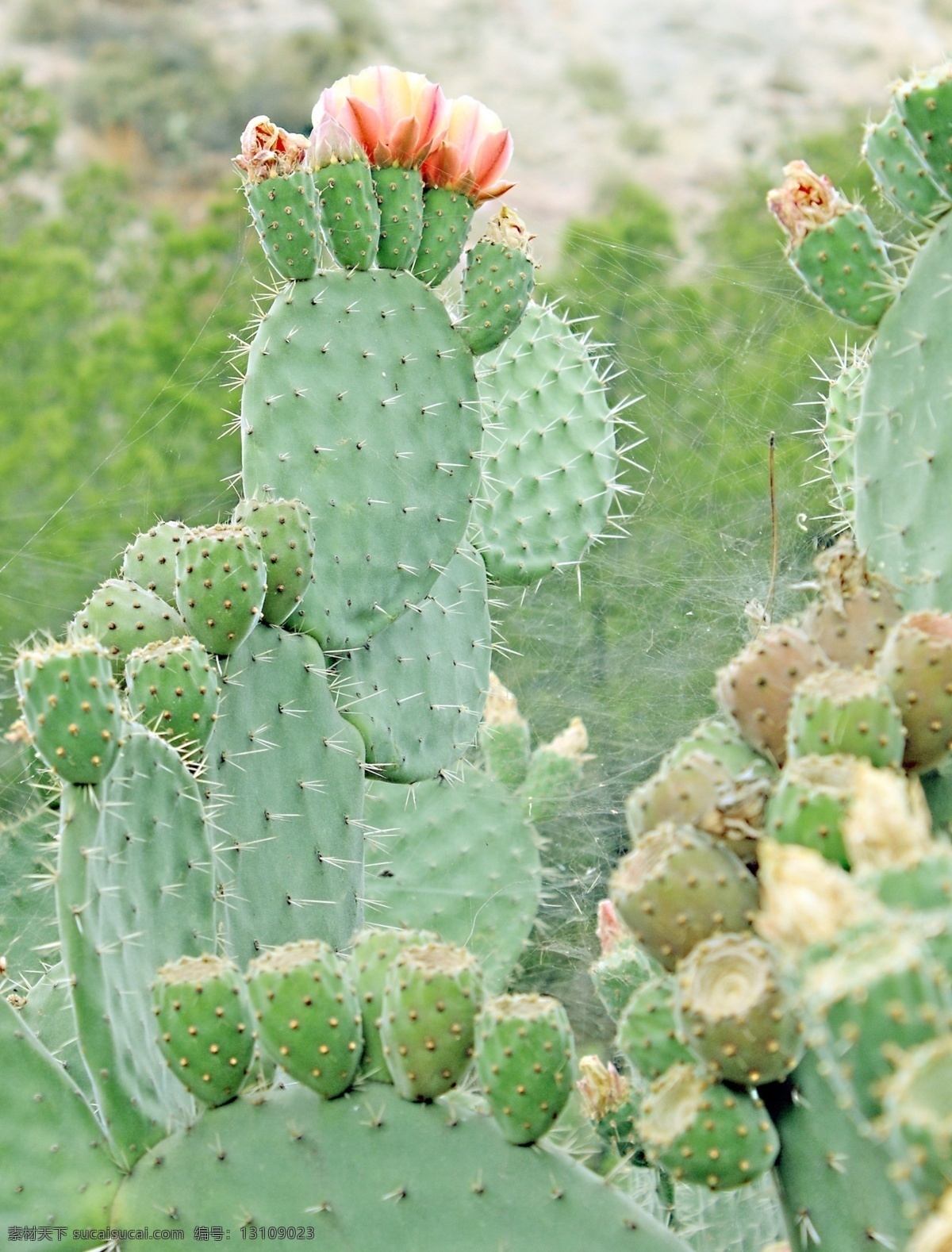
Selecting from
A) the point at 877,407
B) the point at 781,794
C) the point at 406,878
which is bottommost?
the point at 406,878

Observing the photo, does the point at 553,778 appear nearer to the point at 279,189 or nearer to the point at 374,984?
the point at 279,189

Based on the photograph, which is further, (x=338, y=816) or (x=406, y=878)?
(x=406, y=878)

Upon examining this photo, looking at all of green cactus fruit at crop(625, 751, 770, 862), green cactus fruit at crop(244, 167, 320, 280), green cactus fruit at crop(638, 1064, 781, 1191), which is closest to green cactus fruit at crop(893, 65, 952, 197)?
green cactus fruit at crop(625, 751, 770, 862)

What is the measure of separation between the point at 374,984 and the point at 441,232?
1188 millimetres

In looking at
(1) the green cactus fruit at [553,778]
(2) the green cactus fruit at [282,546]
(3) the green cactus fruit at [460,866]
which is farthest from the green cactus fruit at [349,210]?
(1) the green cactus fruit at [553,778]

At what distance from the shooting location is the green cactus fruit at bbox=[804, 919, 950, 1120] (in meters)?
0.60

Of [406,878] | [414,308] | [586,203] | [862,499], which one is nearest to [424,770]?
[406,878]

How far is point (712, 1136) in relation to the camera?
88 cm

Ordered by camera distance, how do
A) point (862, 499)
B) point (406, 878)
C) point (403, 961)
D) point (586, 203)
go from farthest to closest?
point (586, 203)
point (406, 878)
point (862, 499)
point (403, 961)

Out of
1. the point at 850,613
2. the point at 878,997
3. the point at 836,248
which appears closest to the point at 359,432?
the point at 836,248

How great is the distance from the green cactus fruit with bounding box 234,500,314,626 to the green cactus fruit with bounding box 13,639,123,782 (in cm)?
35

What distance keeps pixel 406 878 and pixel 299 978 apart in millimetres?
1333

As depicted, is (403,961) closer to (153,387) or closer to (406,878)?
(406,878)

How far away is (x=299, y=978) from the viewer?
1.06 metres
